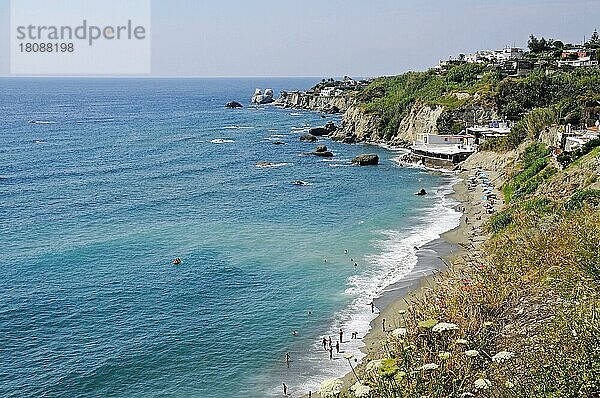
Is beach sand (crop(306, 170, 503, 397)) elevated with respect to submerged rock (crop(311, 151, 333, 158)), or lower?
lower

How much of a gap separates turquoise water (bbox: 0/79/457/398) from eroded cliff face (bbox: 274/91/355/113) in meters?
74.5

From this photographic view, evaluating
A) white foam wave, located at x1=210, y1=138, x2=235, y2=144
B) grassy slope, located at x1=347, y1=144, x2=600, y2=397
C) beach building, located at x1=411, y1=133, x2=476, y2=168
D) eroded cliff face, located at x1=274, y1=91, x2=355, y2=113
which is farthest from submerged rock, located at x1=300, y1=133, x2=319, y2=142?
grassy slope, located at x1=347, y1=144, x2=600, y2=397

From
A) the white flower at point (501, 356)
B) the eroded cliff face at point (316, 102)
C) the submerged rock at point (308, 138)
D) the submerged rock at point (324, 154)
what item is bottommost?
the submerged rock at point (324, 154)

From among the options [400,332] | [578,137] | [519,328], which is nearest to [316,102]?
[578,137]

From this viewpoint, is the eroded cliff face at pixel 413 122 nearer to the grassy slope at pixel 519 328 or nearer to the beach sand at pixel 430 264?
the beach sand at pixel 430 264

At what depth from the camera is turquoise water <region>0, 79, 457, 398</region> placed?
29.5 metres

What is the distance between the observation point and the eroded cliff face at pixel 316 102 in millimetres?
162312

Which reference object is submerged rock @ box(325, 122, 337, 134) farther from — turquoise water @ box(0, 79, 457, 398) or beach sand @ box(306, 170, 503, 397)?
beach sand @ box(306, 170, 503, 397)

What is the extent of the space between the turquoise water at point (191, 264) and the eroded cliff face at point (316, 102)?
2934 inches

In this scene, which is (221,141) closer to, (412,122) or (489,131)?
(412,122)

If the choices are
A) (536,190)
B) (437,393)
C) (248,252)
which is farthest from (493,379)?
(536,190)

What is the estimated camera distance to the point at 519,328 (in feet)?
65.0

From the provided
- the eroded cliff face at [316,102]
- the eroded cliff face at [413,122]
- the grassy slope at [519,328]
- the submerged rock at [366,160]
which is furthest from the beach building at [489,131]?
the eroded cliff face at [316,102]

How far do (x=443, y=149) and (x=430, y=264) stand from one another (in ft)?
150
